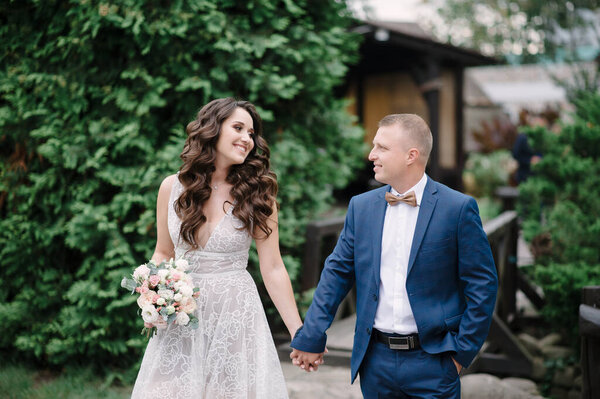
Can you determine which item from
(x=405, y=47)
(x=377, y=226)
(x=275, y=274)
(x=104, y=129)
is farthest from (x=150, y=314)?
(x=405, y=47)

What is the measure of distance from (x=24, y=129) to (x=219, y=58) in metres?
1.83

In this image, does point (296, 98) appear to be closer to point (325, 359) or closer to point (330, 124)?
point (330, 124)

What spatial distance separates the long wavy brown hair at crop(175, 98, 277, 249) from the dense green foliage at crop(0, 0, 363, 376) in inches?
64.8

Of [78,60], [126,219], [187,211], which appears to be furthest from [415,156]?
[78,60]

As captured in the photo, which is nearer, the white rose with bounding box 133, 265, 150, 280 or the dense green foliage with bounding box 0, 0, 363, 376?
the white rose with bounding box 133, 265, 150, 280

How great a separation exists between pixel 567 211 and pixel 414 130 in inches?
157

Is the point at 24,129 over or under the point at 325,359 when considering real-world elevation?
over

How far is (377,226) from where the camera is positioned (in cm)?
287

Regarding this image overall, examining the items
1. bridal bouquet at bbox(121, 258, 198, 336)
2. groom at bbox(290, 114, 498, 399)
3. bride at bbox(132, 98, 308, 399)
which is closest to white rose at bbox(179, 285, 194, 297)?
bridal bouquet at bbox(121, 258, 198, 336)

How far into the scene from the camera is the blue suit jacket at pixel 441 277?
2717mm

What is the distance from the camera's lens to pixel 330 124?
5.98 meters

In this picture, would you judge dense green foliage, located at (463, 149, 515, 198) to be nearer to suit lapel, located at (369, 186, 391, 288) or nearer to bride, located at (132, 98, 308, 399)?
bride, located at (132, 98, 308, 399)

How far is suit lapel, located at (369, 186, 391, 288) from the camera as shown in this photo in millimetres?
2826

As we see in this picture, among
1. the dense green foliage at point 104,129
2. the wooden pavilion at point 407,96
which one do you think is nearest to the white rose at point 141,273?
the dense green foliage at point 104,129
